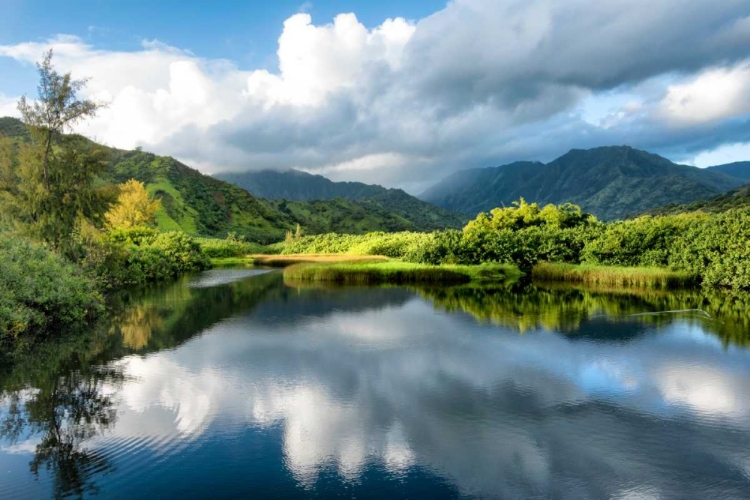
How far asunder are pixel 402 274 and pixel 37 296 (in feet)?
103

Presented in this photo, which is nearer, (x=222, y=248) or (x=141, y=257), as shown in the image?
(x=141, y=257)

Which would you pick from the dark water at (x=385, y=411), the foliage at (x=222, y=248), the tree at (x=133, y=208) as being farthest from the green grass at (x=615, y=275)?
the tree at (x=133, y=208)

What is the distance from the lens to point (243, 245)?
92.2 meters

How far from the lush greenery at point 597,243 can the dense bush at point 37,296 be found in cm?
3478

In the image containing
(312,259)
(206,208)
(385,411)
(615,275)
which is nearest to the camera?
(385,411)

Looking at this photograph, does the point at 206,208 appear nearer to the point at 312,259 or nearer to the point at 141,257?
the point at 312,259

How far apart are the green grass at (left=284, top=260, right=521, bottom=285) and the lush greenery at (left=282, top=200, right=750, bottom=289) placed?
410cm

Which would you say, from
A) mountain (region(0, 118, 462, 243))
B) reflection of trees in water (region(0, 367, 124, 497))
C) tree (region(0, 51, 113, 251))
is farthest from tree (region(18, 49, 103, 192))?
mountain (region(0, 118, 462, 243))

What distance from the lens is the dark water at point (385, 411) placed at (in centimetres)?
915

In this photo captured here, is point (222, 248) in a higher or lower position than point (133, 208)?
lower

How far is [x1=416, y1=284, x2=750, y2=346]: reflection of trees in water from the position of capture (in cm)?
2409

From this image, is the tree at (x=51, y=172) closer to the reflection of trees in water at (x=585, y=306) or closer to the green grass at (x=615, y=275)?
the reflection of trees in water at (x=585, y=306)

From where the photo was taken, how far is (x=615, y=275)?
41531 millimetres

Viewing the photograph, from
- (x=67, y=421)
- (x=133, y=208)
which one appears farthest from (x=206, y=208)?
(x=67, y=421)
